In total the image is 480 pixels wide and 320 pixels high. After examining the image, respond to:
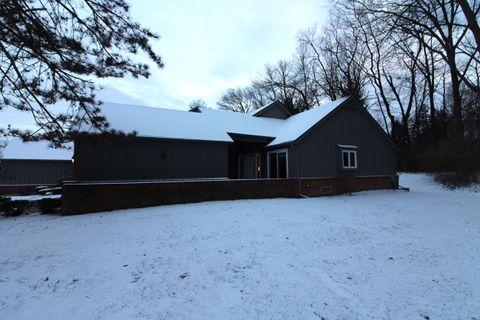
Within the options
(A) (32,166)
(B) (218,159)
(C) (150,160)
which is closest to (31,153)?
(A) (32,166)

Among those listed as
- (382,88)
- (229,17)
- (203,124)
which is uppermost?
(382,88)

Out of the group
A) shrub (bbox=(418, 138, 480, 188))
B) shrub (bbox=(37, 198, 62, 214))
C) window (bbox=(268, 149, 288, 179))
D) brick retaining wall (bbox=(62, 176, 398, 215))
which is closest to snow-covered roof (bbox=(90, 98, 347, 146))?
window (bbox=(268, 149, 288, 179))

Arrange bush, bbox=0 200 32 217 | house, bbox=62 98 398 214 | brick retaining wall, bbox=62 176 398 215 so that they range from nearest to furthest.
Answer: bush, bbox=0 200 32 217 → brick retaining wall, bbox=62 176 398 215 → house, bbox=62 98 398 214

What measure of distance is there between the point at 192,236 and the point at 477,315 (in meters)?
4.90

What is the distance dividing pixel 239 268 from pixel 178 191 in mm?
6650

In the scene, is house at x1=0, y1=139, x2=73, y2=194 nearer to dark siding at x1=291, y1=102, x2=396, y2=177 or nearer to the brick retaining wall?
the brick retaining wall

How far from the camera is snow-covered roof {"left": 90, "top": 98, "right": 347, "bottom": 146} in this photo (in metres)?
12.7

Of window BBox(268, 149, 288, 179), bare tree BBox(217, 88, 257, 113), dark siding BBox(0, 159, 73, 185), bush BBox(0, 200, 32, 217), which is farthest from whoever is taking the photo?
bare tree BBox(217, 88, 257, 113)

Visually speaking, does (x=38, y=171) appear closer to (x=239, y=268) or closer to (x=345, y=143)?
(x=239, y=268)

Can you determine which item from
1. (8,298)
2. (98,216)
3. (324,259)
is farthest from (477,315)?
(98,216)

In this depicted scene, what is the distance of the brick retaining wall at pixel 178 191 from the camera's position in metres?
8.81

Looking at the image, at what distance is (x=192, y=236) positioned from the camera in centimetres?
603

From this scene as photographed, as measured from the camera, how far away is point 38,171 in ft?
66.5

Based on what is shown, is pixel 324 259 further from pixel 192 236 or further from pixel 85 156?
pixel 85 156
